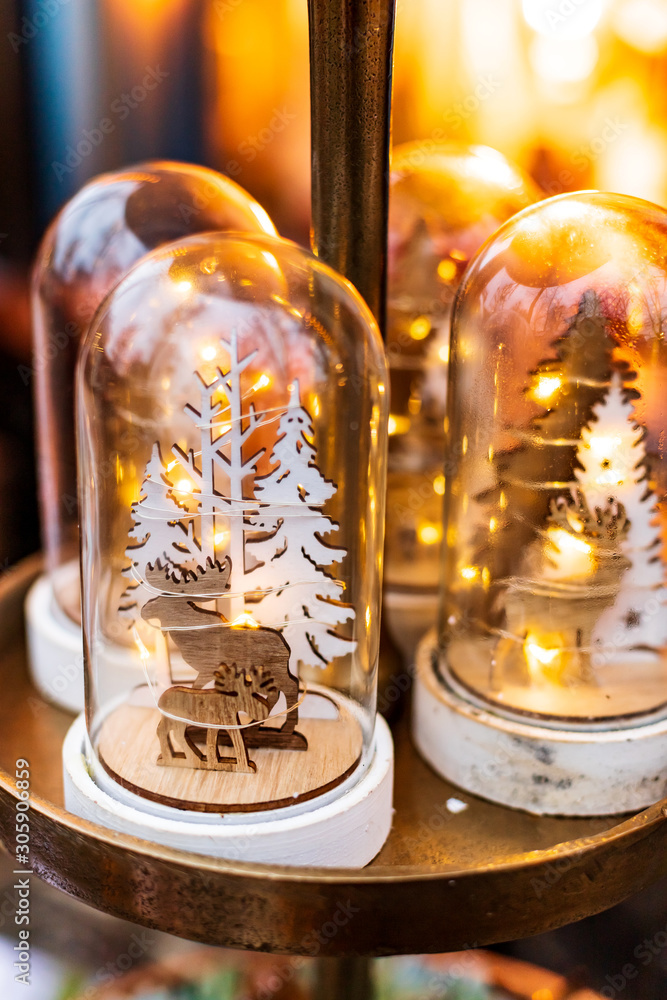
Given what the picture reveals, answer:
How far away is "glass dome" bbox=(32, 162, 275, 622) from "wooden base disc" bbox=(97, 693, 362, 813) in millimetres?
249

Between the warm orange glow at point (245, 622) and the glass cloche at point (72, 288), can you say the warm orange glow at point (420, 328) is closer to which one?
the glass cloche at point (72, 288)

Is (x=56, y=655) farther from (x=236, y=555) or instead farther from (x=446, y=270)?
(x=446, y=270)

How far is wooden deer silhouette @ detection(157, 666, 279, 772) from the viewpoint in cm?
69

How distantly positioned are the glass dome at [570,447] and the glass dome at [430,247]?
0.30 m

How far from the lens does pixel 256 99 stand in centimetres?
261

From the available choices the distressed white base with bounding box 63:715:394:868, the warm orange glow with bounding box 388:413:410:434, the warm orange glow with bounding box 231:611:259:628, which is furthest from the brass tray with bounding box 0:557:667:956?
the warm orange glow with bounding box 388:413:410:434

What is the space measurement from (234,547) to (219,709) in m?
0.12

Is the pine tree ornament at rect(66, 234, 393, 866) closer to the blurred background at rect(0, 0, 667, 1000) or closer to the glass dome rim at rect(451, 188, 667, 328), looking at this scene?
the glass dome rim at rect(451, 188, 667, 328)

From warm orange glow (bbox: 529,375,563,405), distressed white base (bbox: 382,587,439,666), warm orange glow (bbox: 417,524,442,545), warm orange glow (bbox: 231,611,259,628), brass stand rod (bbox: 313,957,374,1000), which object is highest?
warm orange glow (bbox: 529,375,563,405)

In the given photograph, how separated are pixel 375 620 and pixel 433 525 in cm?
41

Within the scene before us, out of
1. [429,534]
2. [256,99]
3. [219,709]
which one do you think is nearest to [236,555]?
[219,709]

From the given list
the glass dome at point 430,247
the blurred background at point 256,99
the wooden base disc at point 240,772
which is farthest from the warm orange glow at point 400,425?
the blurred background at point 256,99

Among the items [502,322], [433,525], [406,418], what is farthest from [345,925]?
[406,418]

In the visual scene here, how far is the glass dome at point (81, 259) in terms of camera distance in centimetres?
98
